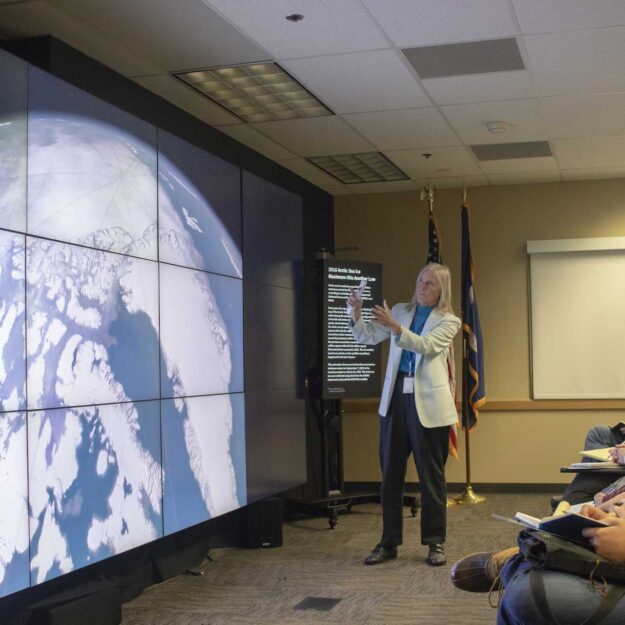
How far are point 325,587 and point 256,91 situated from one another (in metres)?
2.76

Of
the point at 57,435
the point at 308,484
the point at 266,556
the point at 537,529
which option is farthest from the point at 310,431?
the point at 537,529

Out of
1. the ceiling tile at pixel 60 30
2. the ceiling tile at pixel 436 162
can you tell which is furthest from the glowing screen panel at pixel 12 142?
the ceiling tile at pixel 436 162

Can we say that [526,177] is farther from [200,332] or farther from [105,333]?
[105,333]

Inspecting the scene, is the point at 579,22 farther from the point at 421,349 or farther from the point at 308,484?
the point at 308,484

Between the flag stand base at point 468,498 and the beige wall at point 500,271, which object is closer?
the flag stand base at point 468,498

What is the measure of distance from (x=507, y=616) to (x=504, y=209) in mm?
6276

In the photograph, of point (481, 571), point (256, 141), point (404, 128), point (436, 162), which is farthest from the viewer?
point (436, 162)

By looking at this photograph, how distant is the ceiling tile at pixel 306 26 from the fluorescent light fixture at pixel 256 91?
320mm

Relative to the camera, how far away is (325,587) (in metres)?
4.65

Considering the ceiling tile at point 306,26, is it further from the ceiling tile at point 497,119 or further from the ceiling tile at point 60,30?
the ceiling tile at point 497,119

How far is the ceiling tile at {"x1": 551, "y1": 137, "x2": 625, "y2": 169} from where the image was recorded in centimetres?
657

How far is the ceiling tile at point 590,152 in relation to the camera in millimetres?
6574

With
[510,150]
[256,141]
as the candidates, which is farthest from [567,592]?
[510,150]

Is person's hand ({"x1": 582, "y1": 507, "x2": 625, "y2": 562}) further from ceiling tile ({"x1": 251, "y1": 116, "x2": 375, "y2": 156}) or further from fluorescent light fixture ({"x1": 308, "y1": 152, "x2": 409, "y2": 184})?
fluorescent light fixture ({"x1": 308, "y1": 152, "x2": 409, "y2": 184})
